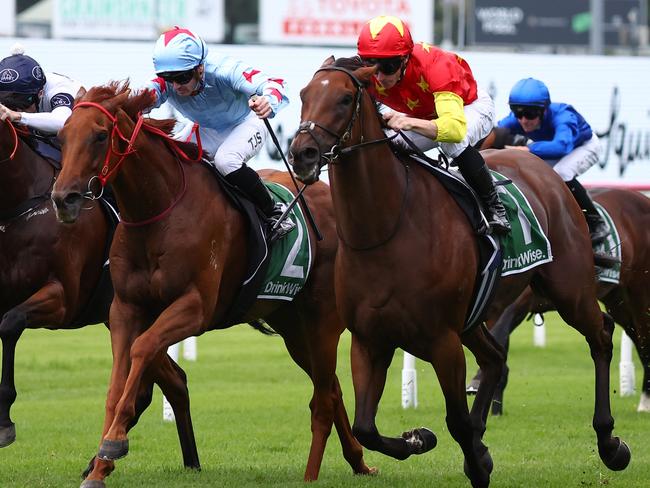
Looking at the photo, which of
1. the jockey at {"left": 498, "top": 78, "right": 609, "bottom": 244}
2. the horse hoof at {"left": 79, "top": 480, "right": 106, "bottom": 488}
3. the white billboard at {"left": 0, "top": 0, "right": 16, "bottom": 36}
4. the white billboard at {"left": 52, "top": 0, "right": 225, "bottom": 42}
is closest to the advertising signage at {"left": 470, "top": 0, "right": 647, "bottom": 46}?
the white billboard at {"left": 52, "top": 0, "right": 225, "bottom": 42}

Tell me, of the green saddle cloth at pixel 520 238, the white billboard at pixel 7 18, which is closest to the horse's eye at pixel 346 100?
the green saddle cloth at pixel 520 238

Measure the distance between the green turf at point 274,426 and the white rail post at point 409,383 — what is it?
0.12 m

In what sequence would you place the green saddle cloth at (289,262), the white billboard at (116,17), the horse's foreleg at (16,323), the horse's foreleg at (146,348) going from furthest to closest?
the white billboard at (116,17) → the green saddle cloth at (289,262) → the horse's foreleg at (16,323) → the horse's foreleg at (146,348)

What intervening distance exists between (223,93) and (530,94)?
3002mm

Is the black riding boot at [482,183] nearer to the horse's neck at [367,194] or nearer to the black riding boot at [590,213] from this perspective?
the horse's neck at [367,194]

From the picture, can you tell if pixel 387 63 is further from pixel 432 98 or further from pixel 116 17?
pixel 116 17

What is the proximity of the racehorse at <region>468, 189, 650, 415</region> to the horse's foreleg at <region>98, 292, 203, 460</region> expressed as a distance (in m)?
4.04

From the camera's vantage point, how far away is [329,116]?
5.52 m

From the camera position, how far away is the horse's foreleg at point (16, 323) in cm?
644

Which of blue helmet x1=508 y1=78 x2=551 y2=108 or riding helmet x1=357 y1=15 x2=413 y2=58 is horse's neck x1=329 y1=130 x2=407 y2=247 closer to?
riding helmet x1=357 y1=15 x2=413 y2=58

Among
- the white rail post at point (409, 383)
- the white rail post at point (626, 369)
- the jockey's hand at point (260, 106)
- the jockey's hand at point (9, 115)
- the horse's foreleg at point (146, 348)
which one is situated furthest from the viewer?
the white rail post at point (626, 369)

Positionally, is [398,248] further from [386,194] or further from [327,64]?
[327,64]

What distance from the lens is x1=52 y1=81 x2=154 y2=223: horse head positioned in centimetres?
551

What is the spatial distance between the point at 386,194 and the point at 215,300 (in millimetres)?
1044
